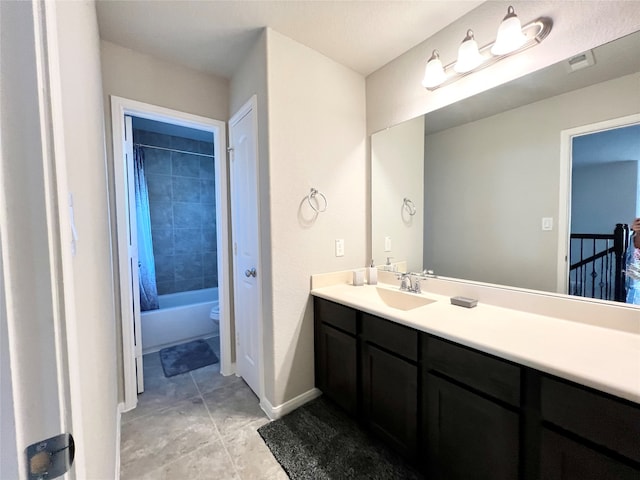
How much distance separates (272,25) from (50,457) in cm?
202

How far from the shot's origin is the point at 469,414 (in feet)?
3.59

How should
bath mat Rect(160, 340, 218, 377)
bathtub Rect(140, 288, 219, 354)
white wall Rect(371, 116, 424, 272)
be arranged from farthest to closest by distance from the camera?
1. bathtub Rect(140, 288, 219, 354)
2. bath mat Rect(160, 340, 218, 377)
3. white wall Rect(371, 116, 424, 272)

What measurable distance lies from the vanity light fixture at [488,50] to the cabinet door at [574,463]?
64.6 inches

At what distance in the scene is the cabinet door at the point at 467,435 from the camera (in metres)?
1.00

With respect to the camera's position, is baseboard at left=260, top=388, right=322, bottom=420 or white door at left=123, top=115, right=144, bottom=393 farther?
white door at left=123, top=115, right=144, bottom=393

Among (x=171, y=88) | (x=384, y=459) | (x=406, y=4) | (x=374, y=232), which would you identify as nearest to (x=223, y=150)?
(x=171, y=88)

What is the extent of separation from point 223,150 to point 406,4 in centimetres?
157

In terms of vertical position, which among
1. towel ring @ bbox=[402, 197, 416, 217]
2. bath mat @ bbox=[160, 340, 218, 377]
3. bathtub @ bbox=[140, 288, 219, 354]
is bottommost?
bath mat @ bbox=[160, 340, 218, 377]

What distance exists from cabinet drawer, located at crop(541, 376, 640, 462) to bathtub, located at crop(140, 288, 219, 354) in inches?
115

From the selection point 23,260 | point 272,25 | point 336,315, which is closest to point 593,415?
point 336,315

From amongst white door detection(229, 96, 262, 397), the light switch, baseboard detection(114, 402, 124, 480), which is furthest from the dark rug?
the light switch

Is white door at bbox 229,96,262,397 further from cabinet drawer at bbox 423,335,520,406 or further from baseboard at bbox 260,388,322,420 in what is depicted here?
cabinet drawer at bbox 423,335,520,406

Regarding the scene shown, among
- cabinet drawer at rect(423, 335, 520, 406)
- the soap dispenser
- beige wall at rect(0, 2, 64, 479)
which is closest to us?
beige wall at rect(0, 2, 64, 479)

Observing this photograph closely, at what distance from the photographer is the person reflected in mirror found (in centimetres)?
113
